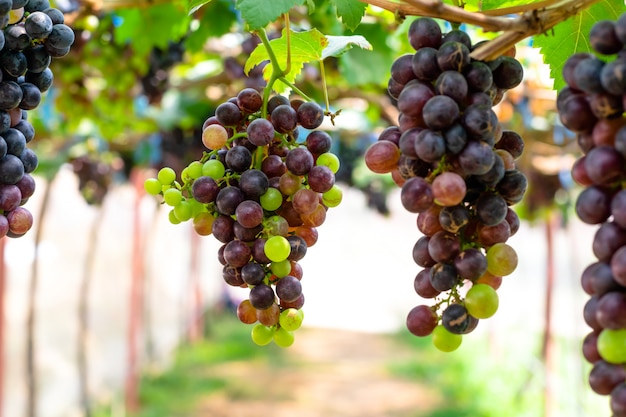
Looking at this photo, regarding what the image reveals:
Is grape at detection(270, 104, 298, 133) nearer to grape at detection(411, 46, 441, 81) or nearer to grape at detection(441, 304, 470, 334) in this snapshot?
grape at detection(411, 46, 441, 81)

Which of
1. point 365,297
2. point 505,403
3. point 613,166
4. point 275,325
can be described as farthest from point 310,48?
point 365,297

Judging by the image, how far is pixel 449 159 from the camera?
721 mm

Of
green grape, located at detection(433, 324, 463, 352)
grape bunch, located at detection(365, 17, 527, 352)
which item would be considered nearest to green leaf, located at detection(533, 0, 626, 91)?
grape bunch, located at detection(365, 17, 527, 352)

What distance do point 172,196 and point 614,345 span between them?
1.88ft

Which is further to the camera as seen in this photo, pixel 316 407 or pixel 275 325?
pixel 316 407

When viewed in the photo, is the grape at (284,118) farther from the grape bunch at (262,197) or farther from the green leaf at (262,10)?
the green leaf at (262,10)

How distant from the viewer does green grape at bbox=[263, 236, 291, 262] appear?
2.76ft

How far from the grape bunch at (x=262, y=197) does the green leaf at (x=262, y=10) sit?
11 centimetres

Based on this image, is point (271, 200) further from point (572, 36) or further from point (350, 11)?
point (572, 36)

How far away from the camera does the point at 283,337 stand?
2.94 ft

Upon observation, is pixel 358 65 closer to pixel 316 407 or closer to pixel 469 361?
pixel 316 407

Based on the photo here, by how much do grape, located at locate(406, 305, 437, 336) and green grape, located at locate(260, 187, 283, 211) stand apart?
234 mm

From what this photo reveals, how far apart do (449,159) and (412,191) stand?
5 cm

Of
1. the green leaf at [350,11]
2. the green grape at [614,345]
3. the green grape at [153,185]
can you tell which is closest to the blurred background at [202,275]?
the green leaf at [350,11]
